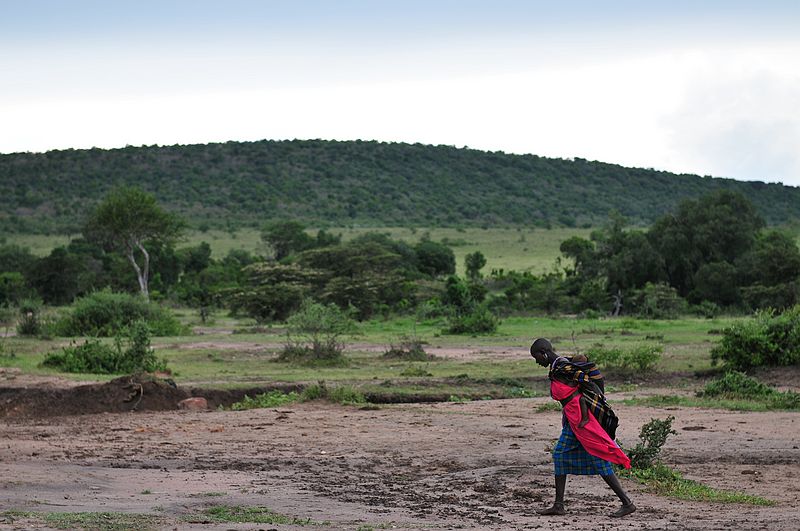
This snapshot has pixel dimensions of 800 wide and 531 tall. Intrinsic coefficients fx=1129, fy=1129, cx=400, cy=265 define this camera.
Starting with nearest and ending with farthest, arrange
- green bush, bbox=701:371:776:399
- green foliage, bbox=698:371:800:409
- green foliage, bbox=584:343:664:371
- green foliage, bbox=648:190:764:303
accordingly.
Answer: green foliage, bbox=698:371:800:409
green bush, bbox=701:371:776:399
green foliage, bbox=584:343:664:371
green foliage, bbox=648:190:764:303

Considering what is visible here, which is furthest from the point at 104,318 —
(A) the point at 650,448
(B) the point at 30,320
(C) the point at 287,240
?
(C) the point at 287,240

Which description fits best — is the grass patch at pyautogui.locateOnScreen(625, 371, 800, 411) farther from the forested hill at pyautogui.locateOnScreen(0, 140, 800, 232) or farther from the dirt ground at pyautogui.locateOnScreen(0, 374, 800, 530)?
the forested hill at pyautogui.locateOnScreen(0, 140, 800, 232)

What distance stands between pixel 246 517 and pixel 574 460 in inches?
97.2

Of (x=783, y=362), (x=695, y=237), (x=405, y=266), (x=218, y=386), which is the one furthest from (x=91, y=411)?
(x=405, y=266)

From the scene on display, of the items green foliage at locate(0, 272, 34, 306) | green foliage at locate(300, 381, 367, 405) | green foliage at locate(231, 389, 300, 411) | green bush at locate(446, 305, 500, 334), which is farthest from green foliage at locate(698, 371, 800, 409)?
green foliage at locate(0, 272, 34, 306)

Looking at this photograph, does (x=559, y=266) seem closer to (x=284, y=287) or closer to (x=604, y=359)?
(x=284, y=287)

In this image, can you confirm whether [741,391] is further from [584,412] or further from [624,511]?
[584,412]

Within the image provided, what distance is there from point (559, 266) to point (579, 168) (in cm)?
4774

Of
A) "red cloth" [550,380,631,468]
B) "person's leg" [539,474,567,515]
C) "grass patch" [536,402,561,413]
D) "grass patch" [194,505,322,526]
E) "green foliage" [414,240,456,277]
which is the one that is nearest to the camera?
"grass patch" [194,505,322,526]

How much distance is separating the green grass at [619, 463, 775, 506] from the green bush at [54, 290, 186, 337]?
2138cm

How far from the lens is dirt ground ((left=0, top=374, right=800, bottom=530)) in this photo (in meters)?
8.54

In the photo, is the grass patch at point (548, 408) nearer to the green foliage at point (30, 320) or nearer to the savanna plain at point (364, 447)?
the savanna plain at point (364, 447)

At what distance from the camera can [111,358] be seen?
21078mm

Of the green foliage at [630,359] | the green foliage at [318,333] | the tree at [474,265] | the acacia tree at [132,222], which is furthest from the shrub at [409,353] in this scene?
the tree at [474,265]
